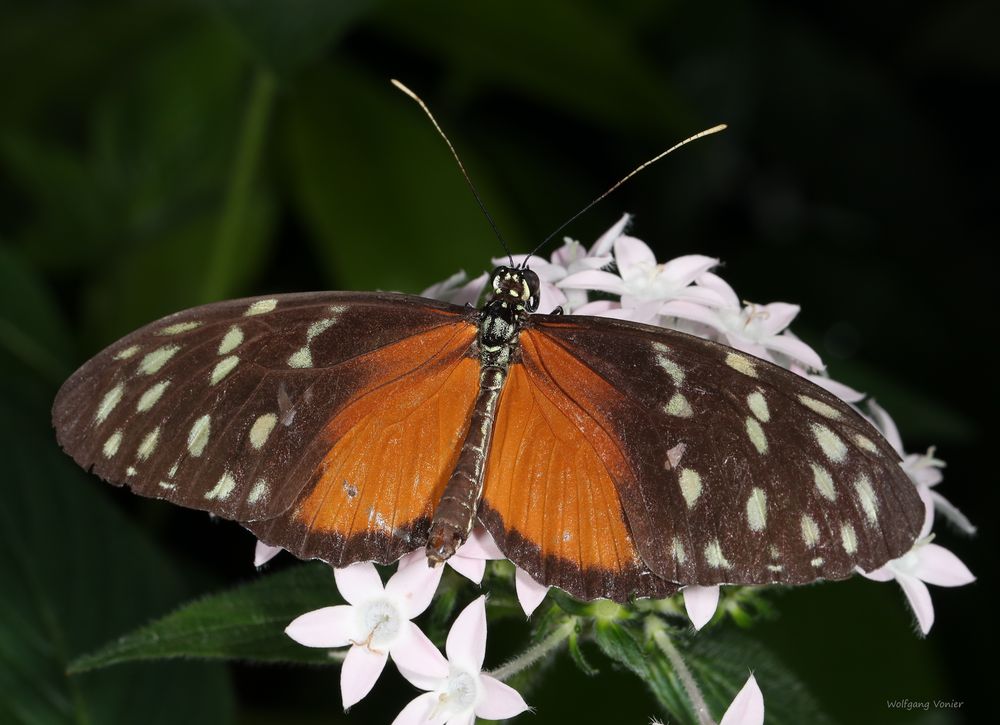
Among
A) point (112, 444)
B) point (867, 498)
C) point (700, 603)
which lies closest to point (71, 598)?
point (112, 444)

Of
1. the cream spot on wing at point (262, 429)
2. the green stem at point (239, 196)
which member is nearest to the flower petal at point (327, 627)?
the cream spot on wing at point (262, 429)

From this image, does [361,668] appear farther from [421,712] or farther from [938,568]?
[938,568]

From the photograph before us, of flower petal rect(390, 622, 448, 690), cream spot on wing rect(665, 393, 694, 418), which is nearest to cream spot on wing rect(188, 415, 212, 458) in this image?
flower petal rect(390, 622, 448, 690)

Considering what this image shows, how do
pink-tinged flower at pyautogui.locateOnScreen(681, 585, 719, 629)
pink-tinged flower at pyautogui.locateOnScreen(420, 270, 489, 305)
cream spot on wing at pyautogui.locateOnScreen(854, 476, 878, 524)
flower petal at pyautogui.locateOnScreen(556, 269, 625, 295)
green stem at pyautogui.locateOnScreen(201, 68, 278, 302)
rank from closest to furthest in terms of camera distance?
cream spot on wing at pyautogui.locateOnScreen(854, 476, 878, 524)
pink-tinged flower at pyautogui.locateOnScreen(681, 585, 719, 629)
flower petal at pyautogui.locateOnScreen(556, 269, 625, 295)
pink-tinged flower at pyautogui.locateOnScreen(420, 270, 489, 305)
green stem at pyautogui.locateOnScreen(201, 68, 278, 302)

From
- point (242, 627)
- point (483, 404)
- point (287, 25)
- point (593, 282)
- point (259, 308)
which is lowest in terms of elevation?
point (242, 627)

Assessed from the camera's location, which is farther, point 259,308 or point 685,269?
point 685,269

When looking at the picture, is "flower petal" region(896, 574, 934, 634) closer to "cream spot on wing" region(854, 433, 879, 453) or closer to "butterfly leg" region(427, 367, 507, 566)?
"cream spot on wing" region(854, 433, 879, 453)
